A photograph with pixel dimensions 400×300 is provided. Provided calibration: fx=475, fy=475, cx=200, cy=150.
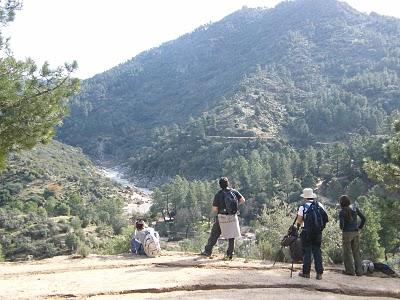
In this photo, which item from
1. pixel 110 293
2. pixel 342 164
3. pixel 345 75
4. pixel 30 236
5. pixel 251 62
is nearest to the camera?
pixel 110 293

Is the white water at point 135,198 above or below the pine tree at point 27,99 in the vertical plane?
below

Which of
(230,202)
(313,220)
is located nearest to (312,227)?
(313,220)

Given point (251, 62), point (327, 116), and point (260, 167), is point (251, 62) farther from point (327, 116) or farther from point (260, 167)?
point (260, 167)

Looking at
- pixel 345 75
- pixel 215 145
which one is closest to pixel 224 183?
pixel 215 145

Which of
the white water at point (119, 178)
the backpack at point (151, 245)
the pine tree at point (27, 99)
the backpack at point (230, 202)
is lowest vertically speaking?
the white water at point (119, 178)

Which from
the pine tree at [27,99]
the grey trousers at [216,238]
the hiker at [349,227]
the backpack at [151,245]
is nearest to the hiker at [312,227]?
the hiker at [349,227]

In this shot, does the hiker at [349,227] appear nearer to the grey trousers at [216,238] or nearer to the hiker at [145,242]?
the grey trousers at [216,238]

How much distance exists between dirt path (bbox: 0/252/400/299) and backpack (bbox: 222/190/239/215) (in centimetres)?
109

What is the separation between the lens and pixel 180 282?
8188 millimetres

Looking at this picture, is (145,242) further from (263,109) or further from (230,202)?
(263,109)

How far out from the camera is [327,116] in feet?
372

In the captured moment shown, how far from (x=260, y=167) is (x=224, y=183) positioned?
7203cm

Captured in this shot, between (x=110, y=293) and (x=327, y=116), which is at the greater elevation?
(x=327, y=116)

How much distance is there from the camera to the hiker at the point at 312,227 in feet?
26.4
